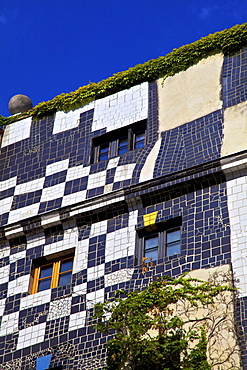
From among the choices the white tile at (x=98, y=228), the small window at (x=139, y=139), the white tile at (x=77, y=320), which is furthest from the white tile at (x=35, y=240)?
the small window at (x=139, y=139)

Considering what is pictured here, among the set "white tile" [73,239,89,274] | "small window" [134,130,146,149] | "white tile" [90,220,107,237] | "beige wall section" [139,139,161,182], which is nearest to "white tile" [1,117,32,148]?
"small window" [134,130,146,149]

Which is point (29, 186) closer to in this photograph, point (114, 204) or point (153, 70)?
point (114, 204)

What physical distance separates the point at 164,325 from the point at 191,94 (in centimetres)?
639

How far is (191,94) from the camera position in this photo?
65.6 feet

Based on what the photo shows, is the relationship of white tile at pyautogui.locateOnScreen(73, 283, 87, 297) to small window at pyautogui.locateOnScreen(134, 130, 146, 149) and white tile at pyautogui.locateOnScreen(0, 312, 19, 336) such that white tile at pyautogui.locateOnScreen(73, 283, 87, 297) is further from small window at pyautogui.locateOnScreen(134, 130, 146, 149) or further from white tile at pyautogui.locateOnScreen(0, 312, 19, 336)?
small window at pyautogui.locateOnScreen(134, 130, 146, 149)

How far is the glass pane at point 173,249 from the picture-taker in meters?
17.5

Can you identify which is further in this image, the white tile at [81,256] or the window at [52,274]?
the window at [52,274]

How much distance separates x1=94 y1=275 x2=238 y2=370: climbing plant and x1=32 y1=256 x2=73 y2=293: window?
→ 1880 millimetres

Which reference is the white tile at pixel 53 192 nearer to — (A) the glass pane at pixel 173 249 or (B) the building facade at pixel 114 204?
(B) the building facade at pixel 114 204

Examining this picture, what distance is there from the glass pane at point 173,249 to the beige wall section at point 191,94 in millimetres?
3259

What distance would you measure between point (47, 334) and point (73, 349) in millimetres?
807

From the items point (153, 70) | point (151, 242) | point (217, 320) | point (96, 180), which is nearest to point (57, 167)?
point (96, 180)

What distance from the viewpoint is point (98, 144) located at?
20.6 meters

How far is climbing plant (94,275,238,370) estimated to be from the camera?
50.7ft
